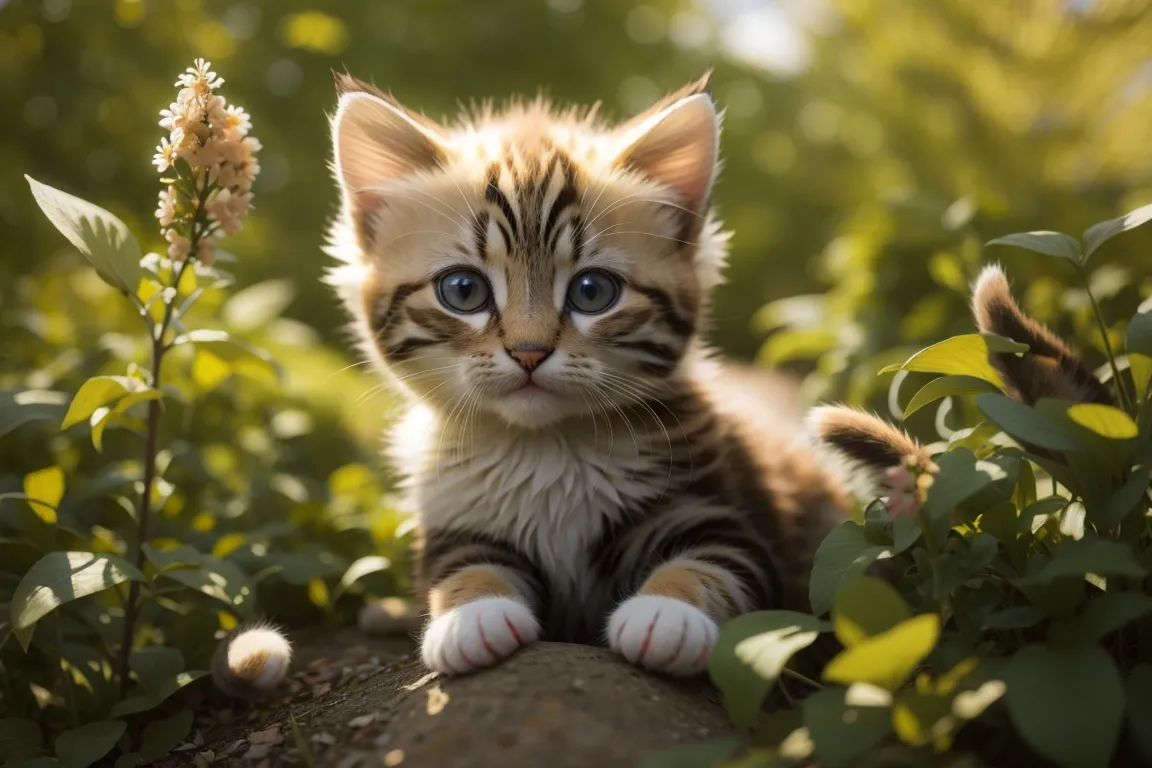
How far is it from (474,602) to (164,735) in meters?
0.58

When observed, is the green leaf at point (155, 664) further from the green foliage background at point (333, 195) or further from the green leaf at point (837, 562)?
the green leaf at point (837, 562)

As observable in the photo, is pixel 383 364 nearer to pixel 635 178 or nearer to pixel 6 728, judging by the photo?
pixel 635 178

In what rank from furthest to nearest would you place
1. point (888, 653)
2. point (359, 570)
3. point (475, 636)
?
point (359, 570)
point (475, 636)
point (888, 653)

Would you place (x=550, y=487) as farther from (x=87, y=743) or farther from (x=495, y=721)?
(x=87, y=743)

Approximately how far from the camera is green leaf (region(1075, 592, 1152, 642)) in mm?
1031

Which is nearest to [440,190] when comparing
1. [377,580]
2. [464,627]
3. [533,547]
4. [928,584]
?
[533,547]

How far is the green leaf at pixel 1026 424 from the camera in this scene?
112 cm

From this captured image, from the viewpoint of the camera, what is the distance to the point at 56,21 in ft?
9.14

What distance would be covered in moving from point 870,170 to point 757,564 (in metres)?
5.13

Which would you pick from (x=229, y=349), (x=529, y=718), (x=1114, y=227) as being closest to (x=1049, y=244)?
(x=1114, y=227)

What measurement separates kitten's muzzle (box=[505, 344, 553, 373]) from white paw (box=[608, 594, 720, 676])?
43cm

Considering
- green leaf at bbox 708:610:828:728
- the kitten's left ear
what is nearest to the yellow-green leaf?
the kitten's left ear

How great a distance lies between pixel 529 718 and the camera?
3.82 ft

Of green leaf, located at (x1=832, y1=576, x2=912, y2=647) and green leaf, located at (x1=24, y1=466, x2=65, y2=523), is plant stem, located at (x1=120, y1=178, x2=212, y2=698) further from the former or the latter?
green leaf, located at (x1=832, y1=576, x2=912, y2=647)
